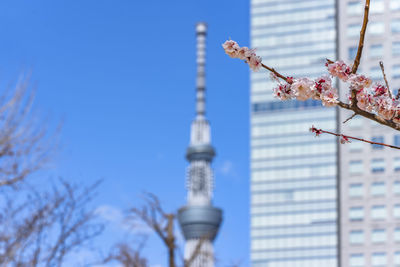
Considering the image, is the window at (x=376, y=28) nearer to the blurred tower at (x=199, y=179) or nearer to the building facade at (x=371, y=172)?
the building facade at (x=371, y=172)

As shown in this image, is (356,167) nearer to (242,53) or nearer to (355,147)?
(355,147)

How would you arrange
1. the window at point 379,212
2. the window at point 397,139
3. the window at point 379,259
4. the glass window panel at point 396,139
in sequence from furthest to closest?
1. the window at point 397,139
2. the glass window panel at point 396,139
3. the window at point 379,212
4. the window at point 379,259

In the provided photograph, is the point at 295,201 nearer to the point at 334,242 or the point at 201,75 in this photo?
the point at 334,242

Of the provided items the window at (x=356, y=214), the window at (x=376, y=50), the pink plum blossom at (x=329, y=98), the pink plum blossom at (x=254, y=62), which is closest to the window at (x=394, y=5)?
the window at (x=376, y=50)

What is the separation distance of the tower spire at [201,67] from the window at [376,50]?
97.6 m

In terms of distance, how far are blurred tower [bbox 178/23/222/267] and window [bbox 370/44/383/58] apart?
281 ft

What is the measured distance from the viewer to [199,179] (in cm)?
17812

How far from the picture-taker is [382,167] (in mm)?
81062

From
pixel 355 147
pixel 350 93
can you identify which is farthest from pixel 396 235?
pixel 350 93

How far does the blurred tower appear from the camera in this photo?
16638 centimetres

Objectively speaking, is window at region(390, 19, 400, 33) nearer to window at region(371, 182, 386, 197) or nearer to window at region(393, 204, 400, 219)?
window at region(371, 182, 386, 197)

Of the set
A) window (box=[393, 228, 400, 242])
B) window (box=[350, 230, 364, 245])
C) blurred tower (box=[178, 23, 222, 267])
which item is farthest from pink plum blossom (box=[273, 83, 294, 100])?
blurred tower (box=[178, 23, 222, 267])

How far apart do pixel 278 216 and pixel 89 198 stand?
10192 centimetres

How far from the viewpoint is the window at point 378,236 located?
7831cm
